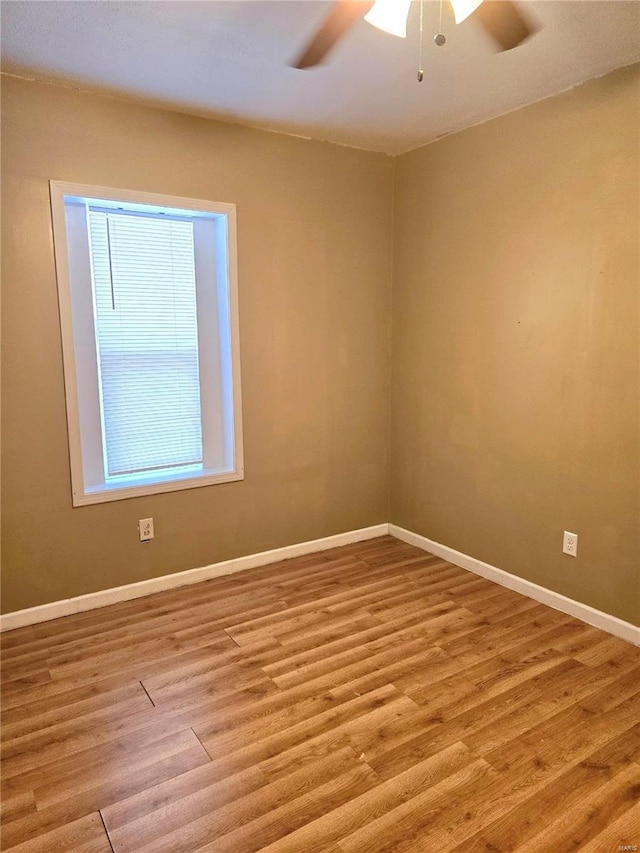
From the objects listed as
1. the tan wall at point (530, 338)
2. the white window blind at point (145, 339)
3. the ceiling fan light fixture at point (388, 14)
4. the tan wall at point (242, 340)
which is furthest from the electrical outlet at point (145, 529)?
the ceiling fan light fixture at point (388, 14)

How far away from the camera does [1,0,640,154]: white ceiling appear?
1865 millimetres

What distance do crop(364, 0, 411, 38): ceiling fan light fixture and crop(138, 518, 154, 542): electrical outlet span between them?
2386mm

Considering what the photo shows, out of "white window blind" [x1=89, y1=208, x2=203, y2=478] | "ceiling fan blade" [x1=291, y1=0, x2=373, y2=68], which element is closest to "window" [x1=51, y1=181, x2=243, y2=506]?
"white window blind" [x1=89, y1=208, x2=203, y2=478]

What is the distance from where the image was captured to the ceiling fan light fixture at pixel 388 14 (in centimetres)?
158

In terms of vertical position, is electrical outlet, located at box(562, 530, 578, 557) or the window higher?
the window

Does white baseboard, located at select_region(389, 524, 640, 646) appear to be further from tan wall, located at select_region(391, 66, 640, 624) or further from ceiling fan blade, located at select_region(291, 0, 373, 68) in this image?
ceiling fan blade, located at select_region(291, 0, 373, 68)

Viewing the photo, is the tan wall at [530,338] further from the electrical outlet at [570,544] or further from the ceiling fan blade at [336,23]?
the ceiling fan blade at [336,23]

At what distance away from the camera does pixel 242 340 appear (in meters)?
3.04

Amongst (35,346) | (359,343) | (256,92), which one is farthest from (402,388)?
(35,346)

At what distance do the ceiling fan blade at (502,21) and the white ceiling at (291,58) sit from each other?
16 cm

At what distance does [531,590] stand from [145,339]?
244cm

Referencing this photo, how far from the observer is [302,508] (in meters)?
3.40

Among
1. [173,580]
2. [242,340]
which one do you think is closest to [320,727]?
[173,580]

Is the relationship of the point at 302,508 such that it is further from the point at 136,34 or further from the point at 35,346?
the point at 136,34
